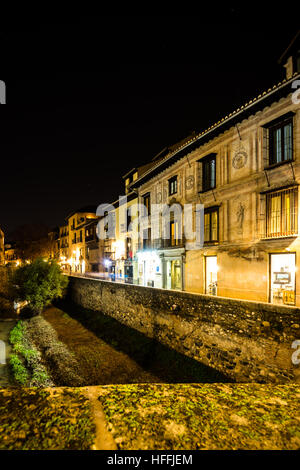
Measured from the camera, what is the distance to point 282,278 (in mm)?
12766

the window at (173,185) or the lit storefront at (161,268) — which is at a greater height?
the window at (173,185)

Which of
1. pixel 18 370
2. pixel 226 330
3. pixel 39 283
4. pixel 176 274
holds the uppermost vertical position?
pixel 176 274

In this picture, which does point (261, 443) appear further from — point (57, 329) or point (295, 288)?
point (57, 329)

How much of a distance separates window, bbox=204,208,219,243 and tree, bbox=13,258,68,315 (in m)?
19.0

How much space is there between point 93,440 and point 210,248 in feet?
52.5

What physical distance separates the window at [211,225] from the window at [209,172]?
5.19 feet

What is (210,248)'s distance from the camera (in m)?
16.8

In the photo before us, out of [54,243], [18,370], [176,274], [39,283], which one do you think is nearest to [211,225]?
[176,274]

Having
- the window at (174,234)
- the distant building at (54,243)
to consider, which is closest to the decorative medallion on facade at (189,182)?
the window at (174,234)

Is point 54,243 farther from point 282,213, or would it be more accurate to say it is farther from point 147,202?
point 282,213

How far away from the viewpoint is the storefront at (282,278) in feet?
40.5

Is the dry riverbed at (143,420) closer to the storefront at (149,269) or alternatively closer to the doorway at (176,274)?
the doorway at (176,274)

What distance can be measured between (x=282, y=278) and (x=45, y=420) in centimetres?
1344

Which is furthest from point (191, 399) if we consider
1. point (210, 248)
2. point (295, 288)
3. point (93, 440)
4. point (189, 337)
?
point (210, 248)
